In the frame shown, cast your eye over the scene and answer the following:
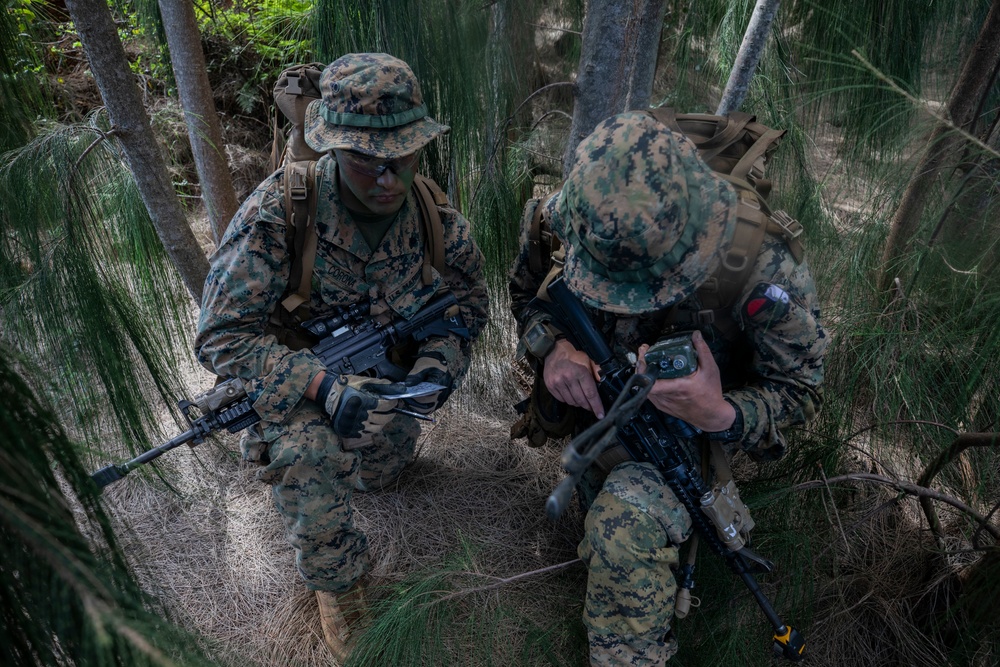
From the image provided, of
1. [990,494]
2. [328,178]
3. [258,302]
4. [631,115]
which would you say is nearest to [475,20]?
[328,178]

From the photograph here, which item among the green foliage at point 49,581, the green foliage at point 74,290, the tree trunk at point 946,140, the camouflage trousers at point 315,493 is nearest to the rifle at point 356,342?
the camouflage trousers at point 315,493

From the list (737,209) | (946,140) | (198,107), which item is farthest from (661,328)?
(198,107)

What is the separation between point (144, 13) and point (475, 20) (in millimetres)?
1426

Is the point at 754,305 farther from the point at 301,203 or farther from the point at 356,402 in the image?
the point at 301,203

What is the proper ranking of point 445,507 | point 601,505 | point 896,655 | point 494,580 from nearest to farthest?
point 601,505
point 896,655
point 494,580
point 445,507

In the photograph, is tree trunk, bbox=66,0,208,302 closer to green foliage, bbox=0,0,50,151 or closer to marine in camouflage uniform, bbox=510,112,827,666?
green foliage, bbox=0,0,50,151

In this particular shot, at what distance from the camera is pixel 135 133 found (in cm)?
207

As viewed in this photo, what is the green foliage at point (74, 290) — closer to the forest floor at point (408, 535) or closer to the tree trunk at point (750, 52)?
the forest floor at point (408, 535)

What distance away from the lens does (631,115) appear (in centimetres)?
161

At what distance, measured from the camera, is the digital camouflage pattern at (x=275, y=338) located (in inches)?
76.2

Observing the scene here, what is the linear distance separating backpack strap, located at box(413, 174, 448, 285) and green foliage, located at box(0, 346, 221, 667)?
5.09 feet

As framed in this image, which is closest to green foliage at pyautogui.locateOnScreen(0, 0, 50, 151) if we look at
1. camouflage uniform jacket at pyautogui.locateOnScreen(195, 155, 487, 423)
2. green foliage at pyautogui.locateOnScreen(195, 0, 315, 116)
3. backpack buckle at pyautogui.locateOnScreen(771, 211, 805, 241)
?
camouflage uniform jacket at pyautogui.locateOnScreen(195, 155, 487, 423)

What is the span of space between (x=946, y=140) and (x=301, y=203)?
1942 mm

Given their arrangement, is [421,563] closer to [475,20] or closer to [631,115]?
[631,115]
